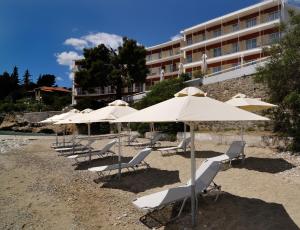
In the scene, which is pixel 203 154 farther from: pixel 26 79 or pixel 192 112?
pixel 26 79

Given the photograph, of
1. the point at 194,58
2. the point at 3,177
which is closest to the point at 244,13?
the point at 194,58

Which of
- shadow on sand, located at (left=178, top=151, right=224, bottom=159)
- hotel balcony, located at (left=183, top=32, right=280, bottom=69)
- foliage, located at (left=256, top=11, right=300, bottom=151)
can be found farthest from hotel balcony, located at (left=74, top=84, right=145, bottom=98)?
foliage, located at (left=256, top=11, right=300, bottom=151)

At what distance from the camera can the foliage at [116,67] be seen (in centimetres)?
4009

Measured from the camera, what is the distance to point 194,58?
4388 centimetres

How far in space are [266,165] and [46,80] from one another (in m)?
81.3

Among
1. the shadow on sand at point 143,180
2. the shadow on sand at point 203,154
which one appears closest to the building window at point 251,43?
the shadow on sand at point 203,154

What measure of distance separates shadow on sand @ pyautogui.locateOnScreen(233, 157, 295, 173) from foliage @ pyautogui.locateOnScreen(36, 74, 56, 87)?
79.8 metres

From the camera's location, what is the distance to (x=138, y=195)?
7.97m

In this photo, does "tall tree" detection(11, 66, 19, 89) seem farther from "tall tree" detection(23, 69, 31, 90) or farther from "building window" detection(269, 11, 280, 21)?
"building window" detection(269, 11, 280, 21)

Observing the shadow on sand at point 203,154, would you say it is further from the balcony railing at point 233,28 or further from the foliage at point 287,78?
the balcony railing at point 233,28

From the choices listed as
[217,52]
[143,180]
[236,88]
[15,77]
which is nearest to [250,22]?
[217,52]

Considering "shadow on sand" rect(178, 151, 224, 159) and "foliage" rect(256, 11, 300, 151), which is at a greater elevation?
"foliage" rect(256, 11, 300, 151)

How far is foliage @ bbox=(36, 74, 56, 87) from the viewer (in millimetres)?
84438

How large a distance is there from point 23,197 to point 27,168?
449 centimetres
